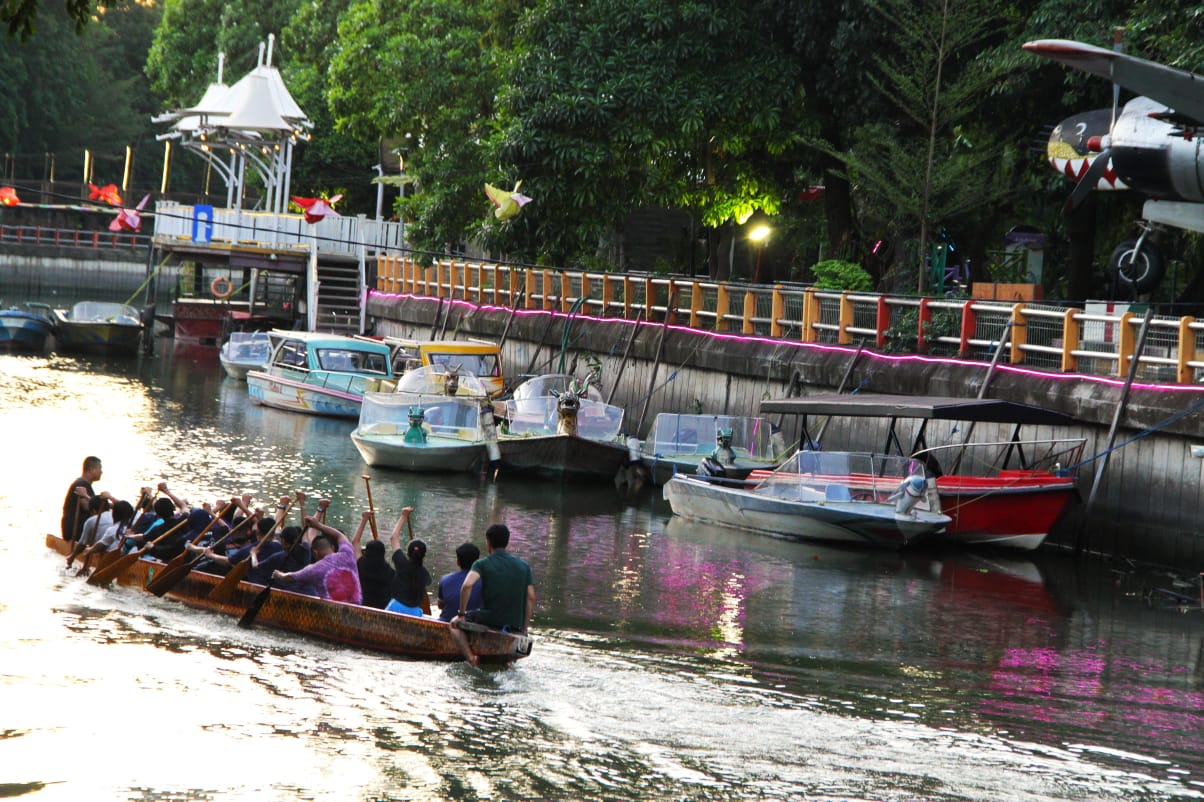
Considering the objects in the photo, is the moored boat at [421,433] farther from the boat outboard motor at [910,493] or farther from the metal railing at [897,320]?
the boat outboard motor at [910,493]

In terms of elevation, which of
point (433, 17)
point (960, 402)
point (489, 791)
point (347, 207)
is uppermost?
point (433, 17)

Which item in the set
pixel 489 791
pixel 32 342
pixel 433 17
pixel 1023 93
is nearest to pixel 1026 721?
pixel 489 791

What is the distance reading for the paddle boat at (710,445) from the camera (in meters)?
27.6

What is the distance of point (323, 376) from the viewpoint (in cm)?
4022

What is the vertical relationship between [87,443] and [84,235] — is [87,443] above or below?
below

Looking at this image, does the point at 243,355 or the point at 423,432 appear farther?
the point at 243,355

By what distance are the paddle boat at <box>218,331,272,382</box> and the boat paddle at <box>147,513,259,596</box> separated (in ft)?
99.2

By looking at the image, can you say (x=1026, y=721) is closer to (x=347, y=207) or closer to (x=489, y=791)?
(x=489, y=791)

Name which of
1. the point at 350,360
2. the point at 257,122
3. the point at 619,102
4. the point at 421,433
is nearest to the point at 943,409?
the point at 421,433

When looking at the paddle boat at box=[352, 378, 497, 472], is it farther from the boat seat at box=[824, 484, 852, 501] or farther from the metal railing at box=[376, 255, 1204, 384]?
the boat seat at box=[824, 484, 852, 501]

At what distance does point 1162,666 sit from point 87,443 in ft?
73.8

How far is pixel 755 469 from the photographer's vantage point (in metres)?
27.2

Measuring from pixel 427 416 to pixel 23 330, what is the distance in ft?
88.8

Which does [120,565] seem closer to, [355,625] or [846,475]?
[355,625]
